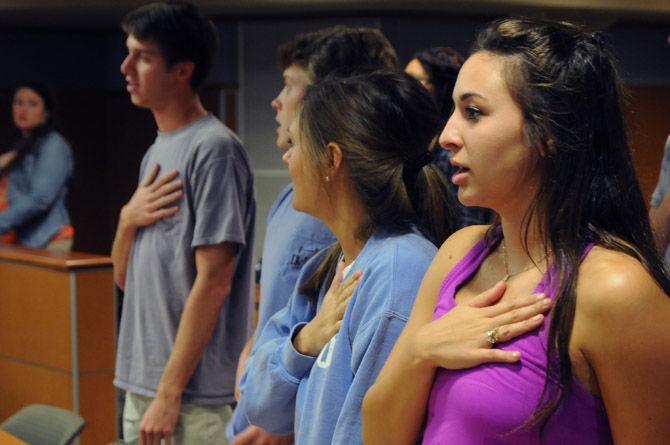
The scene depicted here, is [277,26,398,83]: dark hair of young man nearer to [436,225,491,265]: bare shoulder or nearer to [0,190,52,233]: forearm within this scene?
[436,225,491,265]: bare shoulder

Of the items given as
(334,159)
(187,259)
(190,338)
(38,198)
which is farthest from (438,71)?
(38,198)

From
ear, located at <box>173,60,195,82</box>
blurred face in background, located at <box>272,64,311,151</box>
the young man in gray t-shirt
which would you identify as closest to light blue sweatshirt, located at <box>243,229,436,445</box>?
blurred face in background, located at <box>272,64,311,151</box>

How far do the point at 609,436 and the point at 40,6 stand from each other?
7169 millimetres

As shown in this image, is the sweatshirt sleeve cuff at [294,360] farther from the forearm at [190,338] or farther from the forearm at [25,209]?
the forearm at [25,209]

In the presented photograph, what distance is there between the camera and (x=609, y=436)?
1.29 m

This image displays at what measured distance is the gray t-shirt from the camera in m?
2.77

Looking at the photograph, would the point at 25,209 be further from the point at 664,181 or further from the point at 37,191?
the point at 664,181

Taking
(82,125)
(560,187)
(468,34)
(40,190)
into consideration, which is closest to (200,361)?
(560,187)

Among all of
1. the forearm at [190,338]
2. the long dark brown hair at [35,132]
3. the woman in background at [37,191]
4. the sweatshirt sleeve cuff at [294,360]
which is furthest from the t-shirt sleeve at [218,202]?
the long dark brown hair at [35,132]

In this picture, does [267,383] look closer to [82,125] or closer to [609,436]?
[609,436]

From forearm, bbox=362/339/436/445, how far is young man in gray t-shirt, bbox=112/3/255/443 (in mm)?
1275

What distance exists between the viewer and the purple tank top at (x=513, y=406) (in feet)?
4.22

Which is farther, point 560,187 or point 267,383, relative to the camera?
point 267,383

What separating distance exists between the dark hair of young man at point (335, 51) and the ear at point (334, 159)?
0.57m
